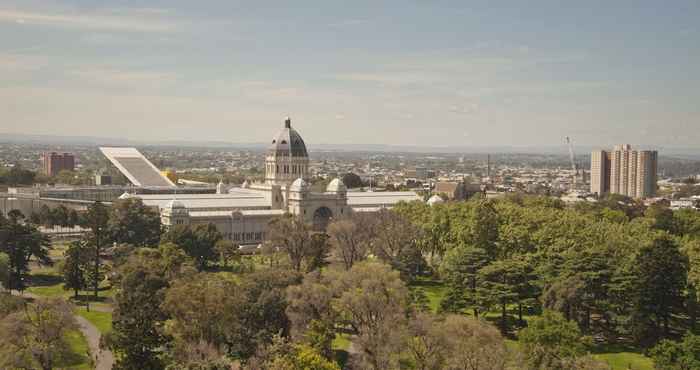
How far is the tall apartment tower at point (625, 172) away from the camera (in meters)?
171

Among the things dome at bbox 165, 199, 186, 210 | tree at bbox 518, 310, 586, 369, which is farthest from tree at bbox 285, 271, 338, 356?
dome at bbox 165, 199, 186, 210

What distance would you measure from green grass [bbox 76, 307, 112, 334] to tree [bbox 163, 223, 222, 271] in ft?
42.6

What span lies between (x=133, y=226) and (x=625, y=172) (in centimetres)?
13045

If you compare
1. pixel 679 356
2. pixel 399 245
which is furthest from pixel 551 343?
pixel 399 245

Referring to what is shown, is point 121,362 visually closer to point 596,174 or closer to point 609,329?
point 609,329

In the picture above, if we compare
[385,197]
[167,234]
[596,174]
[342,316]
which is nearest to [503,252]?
[342,316]

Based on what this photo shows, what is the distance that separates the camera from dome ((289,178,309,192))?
91.8 m

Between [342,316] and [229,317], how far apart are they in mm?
7674

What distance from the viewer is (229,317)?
3844 cm

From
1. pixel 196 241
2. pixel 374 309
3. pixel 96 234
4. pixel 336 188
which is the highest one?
pixel 336 188

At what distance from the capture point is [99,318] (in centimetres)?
5191

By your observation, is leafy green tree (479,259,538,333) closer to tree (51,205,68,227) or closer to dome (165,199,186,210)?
dome (165,199,186,210)

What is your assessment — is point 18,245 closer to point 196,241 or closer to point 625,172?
point 196,241

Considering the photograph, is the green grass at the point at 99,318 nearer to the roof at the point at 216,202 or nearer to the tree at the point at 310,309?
the tree at the point at 310,309
